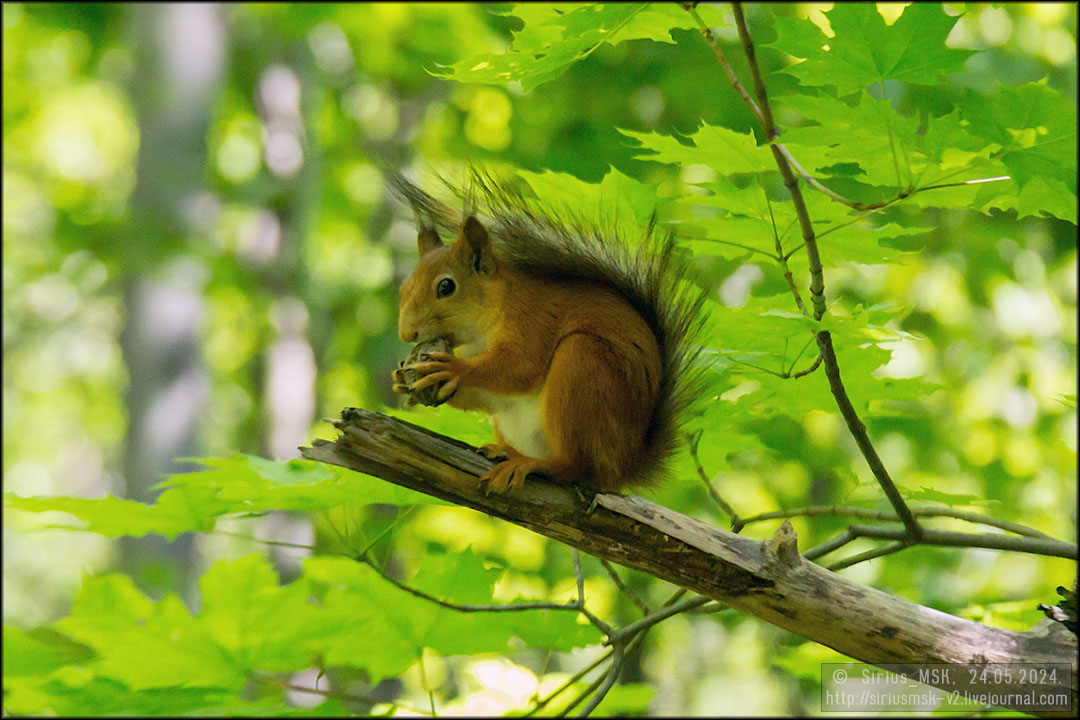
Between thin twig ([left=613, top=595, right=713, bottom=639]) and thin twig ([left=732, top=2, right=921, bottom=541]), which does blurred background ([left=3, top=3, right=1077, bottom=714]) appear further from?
thin twig ([left=732, top=2, right=921, bottom=541])

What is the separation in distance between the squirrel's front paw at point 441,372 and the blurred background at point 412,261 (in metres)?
1.29

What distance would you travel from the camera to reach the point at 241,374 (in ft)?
23.9

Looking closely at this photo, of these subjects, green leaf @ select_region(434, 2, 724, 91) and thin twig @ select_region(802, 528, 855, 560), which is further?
thin twig @ select_region(802, 528, 855, 560)

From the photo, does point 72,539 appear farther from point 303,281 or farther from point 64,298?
point 303,281

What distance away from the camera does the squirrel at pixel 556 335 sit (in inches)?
51.8

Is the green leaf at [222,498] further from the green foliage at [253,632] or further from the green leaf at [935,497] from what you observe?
the green leaf at [935,497]

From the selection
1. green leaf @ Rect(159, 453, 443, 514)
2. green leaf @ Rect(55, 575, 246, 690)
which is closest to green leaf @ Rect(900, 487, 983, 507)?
green leaf @ Rect(159, 453, 443, 514)

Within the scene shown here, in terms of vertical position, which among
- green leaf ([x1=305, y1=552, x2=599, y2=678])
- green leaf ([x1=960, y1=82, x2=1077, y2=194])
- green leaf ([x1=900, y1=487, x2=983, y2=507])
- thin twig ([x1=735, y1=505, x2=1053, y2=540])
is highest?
green leaf ([x1=960, y1=82, x2=1077, y2=194])

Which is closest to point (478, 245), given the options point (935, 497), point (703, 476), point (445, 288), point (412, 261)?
point (445, 288)

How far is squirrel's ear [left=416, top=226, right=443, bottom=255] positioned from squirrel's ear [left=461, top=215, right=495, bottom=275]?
0.45 feet

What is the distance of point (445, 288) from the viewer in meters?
1.51

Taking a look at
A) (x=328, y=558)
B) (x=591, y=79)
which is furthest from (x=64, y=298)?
(x=328, y=558)

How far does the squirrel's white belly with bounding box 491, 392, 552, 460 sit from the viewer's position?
1414 millimetres

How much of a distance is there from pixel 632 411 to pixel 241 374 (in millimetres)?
6443
